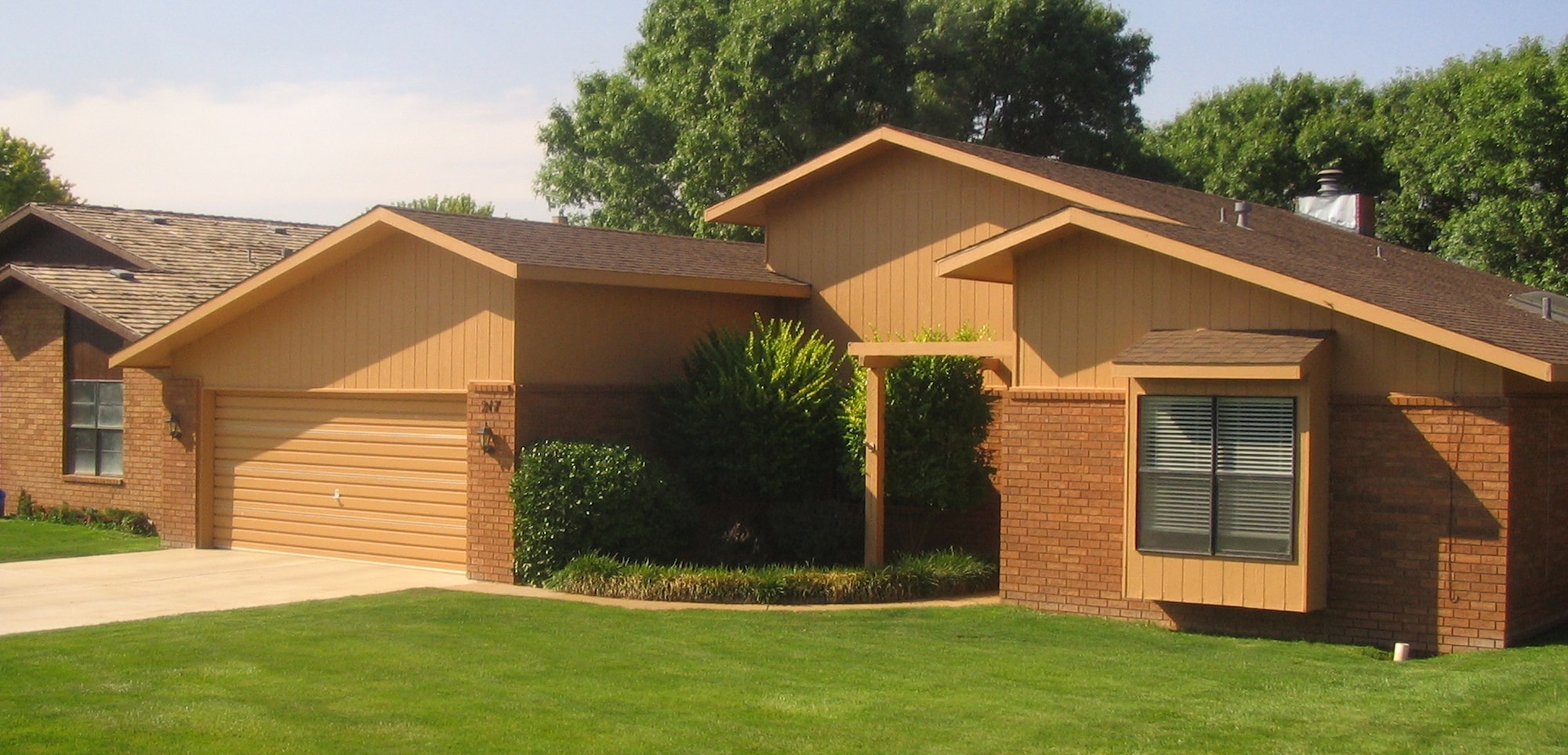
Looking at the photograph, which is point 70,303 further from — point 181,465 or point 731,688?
point 731,688

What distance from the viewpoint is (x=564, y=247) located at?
1703 cm

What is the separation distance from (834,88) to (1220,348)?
20348 mm

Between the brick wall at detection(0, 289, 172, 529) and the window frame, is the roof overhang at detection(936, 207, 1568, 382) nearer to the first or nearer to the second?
the window frame

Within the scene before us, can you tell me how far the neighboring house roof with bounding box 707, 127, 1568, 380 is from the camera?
11.9 metres

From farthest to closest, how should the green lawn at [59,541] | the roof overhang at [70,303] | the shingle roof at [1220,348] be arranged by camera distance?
the roof overhang at [70,303] < the green lawn at [59,541] < the shingle roof at [1220,348]

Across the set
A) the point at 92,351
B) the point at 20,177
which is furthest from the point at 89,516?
the point at 20,177

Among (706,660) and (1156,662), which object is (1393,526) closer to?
(1156,662)

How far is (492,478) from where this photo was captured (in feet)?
52.4

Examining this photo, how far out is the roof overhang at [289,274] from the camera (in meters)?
15.8

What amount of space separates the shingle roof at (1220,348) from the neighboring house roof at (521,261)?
592 centimetres

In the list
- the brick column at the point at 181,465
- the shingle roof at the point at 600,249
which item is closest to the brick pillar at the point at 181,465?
the brick column at the point at 181,465

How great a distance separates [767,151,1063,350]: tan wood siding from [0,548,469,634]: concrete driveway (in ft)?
18.4

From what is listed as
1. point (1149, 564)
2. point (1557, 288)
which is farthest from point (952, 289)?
point (1557, 288)

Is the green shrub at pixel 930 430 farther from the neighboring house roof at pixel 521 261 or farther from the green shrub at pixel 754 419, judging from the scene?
the neighboring house roof at pixel 521 261
